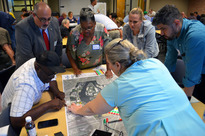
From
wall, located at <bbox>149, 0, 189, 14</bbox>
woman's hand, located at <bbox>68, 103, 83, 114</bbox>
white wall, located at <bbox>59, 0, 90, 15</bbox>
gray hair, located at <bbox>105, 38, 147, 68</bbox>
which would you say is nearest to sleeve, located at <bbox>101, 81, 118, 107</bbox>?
gray hair, located at <bbox>105, 38, 147, 68</bbox>

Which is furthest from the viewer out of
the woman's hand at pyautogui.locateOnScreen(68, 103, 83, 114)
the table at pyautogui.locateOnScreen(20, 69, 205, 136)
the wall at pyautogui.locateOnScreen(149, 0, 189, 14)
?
the wall at pyautogui.locateOnScreen(149, 0, 189, 14)

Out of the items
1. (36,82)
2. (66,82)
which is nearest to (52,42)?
(66,82)

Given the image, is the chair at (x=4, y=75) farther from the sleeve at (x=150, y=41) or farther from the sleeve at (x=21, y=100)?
the sleeve at (x=150, y=41)

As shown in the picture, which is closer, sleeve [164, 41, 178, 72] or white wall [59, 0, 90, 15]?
sleeve [164, 41, 178, 72]

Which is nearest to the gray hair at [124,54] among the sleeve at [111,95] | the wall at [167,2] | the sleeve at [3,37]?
the sleeve at [111,95]

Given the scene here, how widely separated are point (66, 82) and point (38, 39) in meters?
0.62

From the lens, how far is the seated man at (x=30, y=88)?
1166mm

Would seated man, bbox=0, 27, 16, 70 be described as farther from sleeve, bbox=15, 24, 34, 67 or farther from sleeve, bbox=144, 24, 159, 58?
sleeve, bbox=144, 24, 159, 58

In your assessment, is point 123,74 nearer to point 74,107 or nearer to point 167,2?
point 74,107

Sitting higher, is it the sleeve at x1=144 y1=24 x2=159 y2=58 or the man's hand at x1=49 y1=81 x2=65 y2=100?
the sleeve at x1=144 y1=24 x2=159 y2=58

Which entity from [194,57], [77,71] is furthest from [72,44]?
[194,57]

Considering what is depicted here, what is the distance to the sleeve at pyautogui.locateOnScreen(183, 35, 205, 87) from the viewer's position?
1.37m

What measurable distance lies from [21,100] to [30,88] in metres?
0.12

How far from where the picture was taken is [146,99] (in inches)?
35.4
